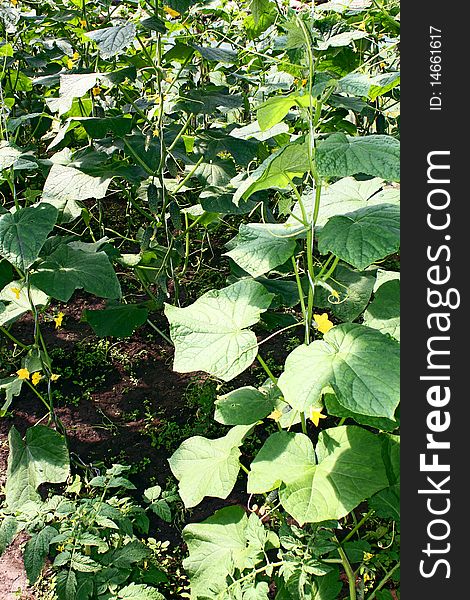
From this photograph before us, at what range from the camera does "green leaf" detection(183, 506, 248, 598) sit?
1749 mm

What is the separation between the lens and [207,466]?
1826mm

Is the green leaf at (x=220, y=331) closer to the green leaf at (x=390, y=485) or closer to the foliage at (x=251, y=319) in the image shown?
the foliage at (x=251, y=319)

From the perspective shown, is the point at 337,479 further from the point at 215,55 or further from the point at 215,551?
the point at 215,55

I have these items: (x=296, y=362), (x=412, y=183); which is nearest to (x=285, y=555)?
(x=296, y=362)

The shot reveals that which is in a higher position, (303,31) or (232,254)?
(303,31)

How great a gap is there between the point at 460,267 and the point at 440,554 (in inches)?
21.5

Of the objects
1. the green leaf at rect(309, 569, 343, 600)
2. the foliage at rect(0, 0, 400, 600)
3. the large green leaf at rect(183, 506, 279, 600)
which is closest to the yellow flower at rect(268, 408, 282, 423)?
the foliage at rect(0, 0, 400, 600)

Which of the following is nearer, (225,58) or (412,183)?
(412,183)

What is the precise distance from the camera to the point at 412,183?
138cm

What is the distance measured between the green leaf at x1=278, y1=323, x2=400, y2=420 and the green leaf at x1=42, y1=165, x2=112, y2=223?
1270 millimetres

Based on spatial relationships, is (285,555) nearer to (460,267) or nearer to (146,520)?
(146,520)

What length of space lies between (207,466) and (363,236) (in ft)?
2.51

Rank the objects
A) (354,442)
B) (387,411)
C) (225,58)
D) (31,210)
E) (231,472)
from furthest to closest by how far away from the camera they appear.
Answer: (225,58) < (31,210) < (231,472) < (354,442) < (387,411)

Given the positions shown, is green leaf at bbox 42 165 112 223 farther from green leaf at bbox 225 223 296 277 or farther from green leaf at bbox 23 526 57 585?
green leaf at bbox 23 526 57 585
